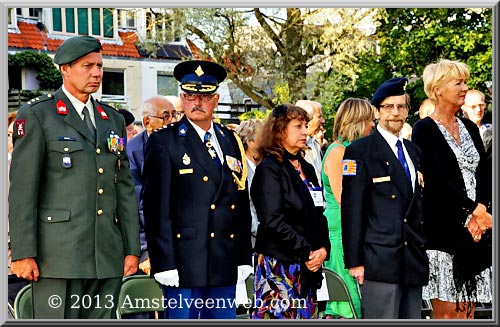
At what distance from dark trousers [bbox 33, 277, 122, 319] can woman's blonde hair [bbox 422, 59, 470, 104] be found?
2.72 m

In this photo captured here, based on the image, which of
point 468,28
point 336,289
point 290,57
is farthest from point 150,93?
point 468,28

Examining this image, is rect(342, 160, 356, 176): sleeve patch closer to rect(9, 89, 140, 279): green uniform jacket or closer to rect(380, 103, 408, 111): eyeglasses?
rect(380, 103, 408, 111): eyeglasses

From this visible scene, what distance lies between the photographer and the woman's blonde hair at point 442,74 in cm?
706

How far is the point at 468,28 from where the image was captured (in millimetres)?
9000

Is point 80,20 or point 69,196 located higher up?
point 80,20

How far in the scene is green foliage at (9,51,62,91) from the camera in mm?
6835

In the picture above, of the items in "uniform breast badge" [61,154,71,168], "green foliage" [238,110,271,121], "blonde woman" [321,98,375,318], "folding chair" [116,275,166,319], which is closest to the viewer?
"uniform breast badge" [61,154,71,168]

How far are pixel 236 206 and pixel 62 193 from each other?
1152 mm

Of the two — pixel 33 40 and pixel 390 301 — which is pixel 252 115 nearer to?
pixel 33 40

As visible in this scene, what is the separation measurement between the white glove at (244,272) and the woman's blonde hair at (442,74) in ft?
6.45

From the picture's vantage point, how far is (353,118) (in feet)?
24.5

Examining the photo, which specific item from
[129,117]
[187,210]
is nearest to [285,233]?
[187,210]

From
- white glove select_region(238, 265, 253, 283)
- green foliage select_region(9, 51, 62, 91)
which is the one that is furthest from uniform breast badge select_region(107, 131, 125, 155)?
white glove select_region(238, 265, 253, 283)

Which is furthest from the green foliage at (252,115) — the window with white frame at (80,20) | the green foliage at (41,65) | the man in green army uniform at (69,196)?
the man in green army uniform at (69,196)
